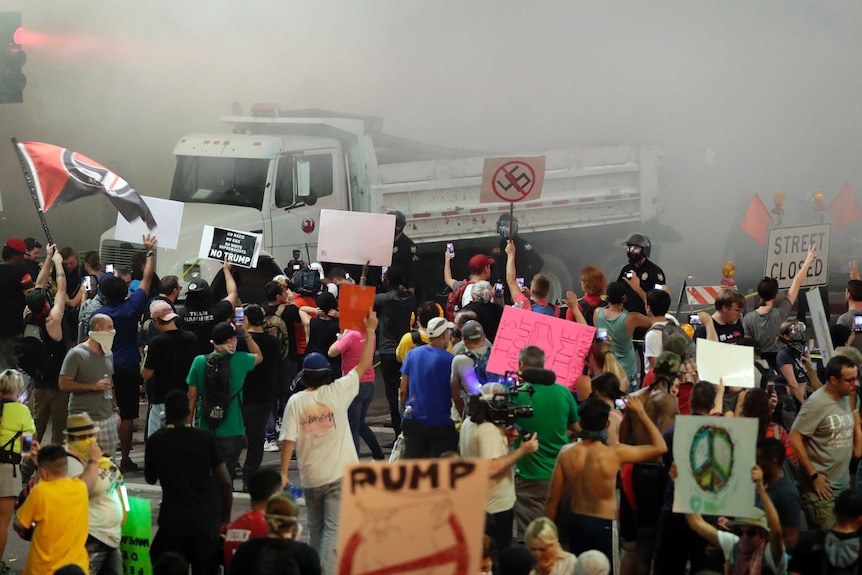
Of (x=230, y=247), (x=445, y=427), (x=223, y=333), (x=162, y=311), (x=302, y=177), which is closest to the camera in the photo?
(x=445, y=427)

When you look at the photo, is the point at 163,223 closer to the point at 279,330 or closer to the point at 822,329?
the point at 279,330

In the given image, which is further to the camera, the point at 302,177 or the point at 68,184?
the point at 302,177

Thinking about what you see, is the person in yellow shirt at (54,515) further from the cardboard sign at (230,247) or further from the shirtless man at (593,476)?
the cardboard sign at (230,247)

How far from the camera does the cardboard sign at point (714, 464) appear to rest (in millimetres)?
6262

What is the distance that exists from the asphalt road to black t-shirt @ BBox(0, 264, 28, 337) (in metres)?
1.67

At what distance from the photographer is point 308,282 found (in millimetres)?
12750

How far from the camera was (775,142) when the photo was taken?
2103 centimetres

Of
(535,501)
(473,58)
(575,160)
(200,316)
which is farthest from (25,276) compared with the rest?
(473,58)

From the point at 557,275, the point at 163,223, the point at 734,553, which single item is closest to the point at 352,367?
the point at 163,223

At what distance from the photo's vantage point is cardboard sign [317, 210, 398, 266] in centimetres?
1258

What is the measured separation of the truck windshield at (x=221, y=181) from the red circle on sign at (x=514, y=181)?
13.6 ft

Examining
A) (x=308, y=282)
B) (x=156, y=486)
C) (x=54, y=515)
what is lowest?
(x=156, y=486)

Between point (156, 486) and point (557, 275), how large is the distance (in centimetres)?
895

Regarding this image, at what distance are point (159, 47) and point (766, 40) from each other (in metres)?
10.3
